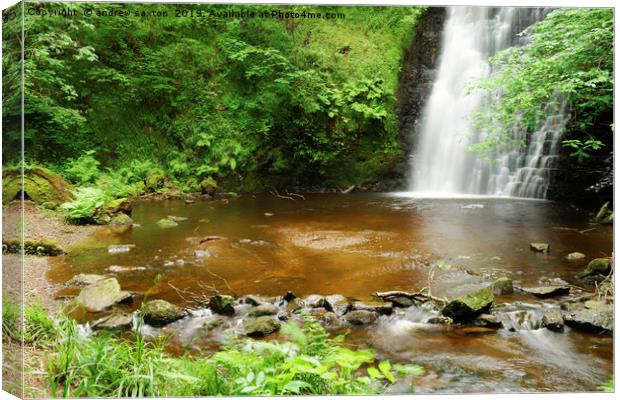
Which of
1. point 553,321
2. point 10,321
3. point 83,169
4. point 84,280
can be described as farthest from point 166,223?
point 553,321

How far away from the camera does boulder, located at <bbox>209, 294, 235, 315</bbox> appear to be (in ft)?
10.0

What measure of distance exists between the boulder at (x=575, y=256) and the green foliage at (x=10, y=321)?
13.3ft

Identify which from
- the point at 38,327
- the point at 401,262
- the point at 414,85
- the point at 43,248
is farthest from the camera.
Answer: the point at 414,85

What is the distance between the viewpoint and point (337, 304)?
306cm

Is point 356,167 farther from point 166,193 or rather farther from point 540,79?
point 540,79

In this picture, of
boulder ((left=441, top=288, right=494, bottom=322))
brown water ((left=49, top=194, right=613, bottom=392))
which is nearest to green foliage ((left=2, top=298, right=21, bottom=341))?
brown water ((left=49, top=194, right=613, bottom=392))

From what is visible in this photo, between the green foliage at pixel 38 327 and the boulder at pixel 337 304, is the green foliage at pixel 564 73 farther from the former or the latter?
the green foliage at pixel 38 327

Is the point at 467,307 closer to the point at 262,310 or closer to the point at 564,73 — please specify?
the point at 262,310

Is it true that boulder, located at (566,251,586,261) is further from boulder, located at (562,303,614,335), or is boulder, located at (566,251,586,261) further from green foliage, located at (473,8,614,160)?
green foliage, located at (473,8,614,160)

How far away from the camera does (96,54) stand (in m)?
5.87

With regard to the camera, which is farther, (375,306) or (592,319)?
(375,306)

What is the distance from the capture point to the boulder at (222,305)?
305 cm

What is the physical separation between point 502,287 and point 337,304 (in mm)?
1308

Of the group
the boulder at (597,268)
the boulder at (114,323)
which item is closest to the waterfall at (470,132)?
the boulder at (597,268)
